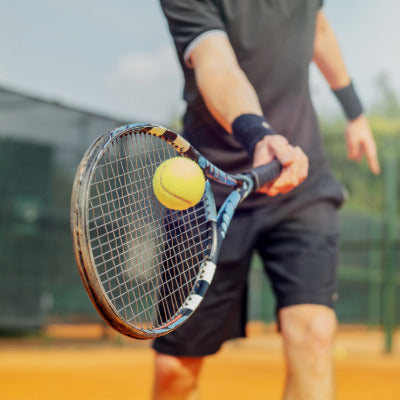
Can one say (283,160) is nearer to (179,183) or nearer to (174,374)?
(179,183)

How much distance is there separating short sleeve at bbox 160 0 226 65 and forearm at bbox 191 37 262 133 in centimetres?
4

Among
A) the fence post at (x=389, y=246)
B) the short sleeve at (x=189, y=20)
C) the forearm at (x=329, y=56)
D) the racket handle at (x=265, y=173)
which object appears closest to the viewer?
the racket handle at (x=265, y=173)

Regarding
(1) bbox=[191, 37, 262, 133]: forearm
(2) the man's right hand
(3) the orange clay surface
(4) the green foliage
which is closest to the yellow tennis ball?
(2) the man's right hand

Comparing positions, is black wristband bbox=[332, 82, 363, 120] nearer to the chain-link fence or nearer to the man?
the man

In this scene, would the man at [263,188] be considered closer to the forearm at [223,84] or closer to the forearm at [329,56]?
the forearm at [223,84]

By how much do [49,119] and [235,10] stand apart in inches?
179

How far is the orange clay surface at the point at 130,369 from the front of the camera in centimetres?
392

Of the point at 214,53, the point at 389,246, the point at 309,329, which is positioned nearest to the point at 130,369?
the point at 389,246

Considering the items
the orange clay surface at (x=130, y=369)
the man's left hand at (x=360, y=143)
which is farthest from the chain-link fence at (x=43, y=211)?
the man's left hand at (x=360, y=143)

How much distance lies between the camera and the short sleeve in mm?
1938

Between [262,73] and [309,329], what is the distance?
2.55 feet

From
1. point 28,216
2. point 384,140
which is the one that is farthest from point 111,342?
point 384,140

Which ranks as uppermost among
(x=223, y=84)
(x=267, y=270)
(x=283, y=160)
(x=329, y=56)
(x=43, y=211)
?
(x=329, y=56)

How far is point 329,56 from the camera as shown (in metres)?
2.38
